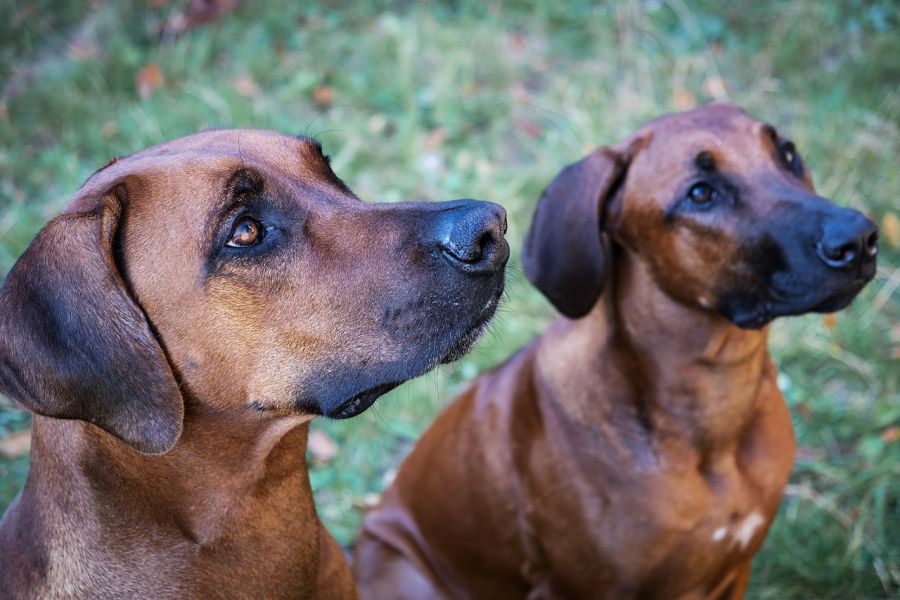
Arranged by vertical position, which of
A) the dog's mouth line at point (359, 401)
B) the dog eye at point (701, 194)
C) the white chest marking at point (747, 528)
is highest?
the dog's mouth line at point (359, 401)

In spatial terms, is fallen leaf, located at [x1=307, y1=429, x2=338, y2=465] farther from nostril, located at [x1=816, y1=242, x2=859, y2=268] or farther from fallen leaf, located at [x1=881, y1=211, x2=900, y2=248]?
fallen leaf, located at [x1=881, y1=211, x2=900, y2=248]

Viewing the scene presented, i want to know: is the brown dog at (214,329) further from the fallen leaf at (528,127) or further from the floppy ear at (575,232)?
the fallen leaf at (528,127)

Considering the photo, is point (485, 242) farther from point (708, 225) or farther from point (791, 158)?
point (791, 158)

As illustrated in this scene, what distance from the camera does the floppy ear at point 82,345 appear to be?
2152mm

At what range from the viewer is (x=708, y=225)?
3242 mm

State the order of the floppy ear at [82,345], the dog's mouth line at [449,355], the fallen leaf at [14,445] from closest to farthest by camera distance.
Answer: the floppy ear at [82,345], the dog's mouth line at [449,355], the fallen leaf at [14,445]

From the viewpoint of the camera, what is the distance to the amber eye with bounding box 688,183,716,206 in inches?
129

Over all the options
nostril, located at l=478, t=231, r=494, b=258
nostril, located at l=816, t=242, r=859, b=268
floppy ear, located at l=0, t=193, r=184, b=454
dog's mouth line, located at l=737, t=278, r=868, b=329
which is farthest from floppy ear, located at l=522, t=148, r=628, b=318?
floppy ear, located at l=0, t=193, r=184, b=454

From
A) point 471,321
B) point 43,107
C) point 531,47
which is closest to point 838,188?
point 531,47

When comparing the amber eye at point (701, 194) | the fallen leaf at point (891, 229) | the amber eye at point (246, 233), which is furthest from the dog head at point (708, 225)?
the fallen leaf at point (891, 229)

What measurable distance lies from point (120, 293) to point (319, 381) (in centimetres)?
56

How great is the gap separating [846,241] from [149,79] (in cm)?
644

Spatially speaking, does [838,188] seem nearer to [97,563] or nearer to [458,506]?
[458,506]

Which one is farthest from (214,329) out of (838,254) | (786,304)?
(838,254)
